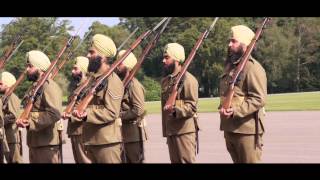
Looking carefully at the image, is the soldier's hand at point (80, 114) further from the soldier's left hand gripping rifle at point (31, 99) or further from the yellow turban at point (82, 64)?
the yellow turban at point (82, 64)

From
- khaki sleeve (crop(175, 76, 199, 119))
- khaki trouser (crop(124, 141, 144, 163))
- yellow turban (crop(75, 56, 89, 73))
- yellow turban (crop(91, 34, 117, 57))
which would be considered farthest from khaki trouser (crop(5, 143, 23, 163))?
yellow turban (crop(91, 34, 117, 57))

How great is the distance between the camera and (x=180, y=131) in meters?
8.18

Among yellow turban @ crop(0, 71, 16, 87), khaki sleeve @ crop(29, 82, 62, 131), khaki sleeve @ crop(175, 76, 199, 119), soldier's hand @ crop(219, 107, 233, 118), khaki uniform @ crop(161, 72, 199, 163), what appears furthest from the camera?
yellow turban @ crop(0, 71, 16, 87)

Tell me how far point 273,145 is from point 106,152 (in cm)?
868

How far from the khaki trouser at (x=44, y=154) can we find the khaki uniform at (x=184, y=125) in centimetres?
161

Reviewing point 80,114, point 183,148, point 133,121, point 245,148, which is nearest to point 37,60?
point 80,114

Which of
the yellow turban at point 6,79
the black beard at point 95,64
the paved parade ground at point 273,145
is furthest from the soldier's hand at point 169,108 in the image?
the paved parade ground at point 273,145

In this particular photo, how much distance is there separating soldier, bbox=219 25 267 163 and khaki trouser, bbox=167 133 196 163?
1.39 meters

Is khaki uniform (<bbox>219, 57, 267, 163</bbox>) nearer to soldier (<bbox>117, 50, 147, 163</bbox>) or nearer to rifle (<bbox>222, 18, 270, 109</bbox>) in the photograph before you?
rifle (<bbox>222, 18, 270, 109</bbox>)

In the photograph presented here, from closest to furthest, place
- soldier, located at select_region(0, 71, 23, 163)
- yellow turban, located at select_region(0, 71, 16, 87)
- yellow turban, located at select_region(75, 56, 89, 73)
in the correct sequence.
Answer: soldier, located at select_region(0, 71, 23, 163)
yellow turban, located at select_region(75, 56, 89, 73)
yellow turban, located at select_region(0, 71, 16, 87)

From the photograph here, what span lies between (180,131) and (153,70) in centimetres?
5011

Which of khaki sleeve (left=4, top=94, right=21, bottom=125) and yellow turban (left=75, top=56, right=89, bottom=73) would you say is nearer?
khaki sleeve (left=4, top=94, right=21, bottom=125)

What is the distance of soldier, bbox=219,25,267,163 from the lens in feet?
21.5

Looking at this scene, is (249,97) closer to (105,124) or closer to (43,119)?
(105,124)
